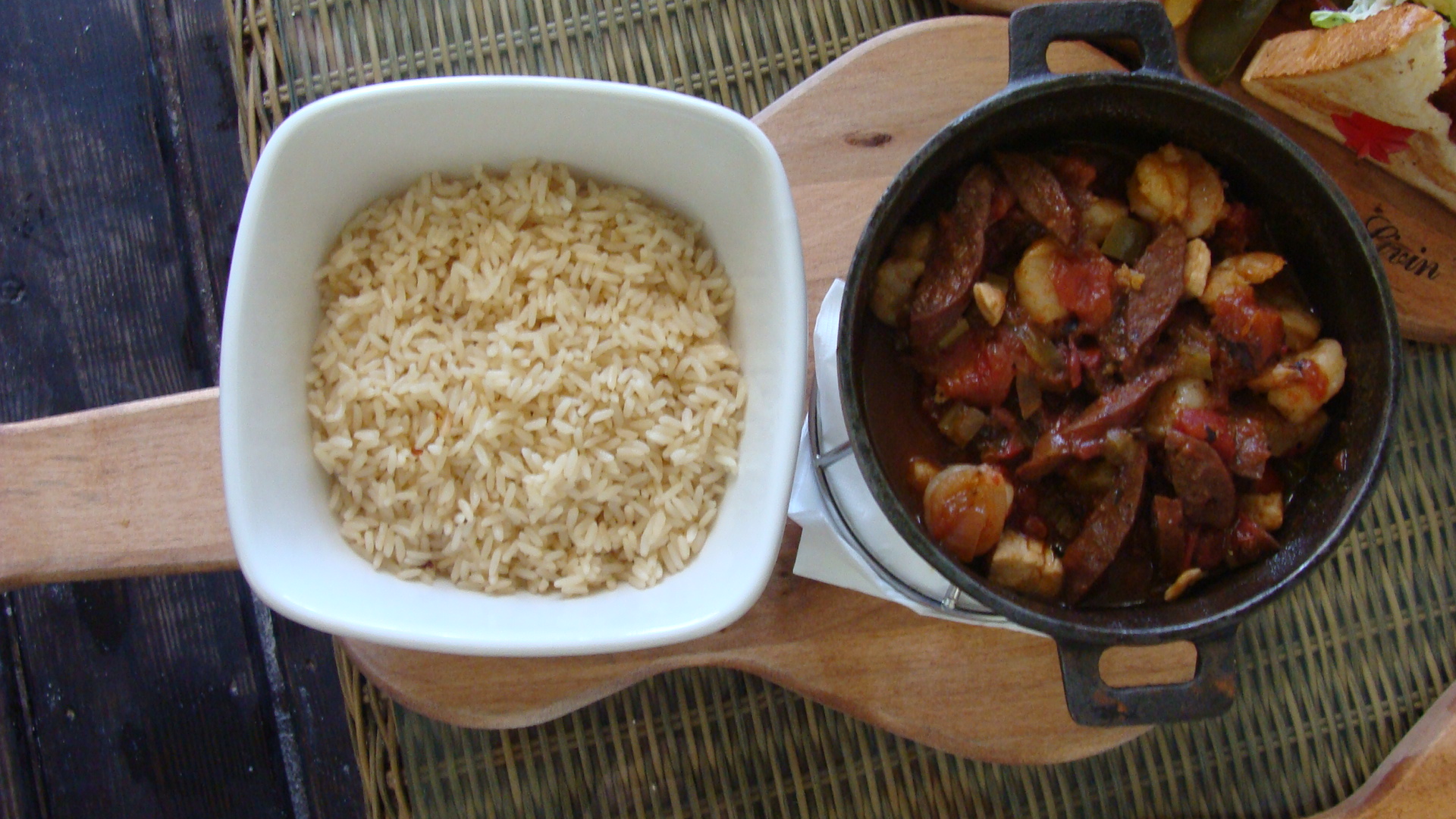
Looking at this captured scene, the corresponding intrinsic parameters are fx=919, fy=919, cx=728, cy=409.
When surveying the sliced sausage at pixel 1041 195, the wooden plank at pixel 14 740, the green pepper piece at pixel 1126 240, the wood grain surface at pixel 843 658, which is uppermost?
the sliced sausage at pixel 1041 195

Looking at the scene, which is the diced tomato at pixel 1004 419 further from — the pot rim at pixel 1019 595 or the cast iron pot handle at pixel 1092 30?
the cast iron pot handle at pixel 1092 30

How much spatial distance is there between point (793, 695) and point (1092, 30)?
1127mm

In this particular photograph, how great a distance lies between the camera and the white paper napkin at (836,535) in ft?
4.17

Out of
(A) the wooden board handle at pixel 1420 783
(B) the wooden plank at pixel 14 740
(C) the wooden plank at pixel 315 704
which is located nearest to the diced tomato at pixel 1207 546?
(A) the wooden board handle at pixel 1420 783

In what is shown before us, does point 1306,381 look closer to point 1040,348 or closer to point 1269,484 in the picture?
point 1269,484

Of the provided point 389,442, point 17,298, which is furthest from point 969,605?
point 17,298

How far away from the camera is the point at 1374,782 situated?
5.16ft

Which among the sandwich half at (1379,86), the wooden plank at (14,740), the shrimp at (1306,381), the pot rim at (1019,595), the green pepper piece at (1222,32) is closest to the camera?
the pot rim at (1019,595)

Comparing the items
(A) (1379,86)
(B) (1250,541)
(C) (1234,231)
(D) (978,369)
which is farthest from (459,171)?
(A) (1379,86)

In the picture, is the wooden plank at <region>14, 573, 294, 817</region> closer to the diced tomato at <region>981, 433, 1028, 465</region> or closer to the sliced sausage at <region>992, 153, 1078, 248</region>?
the diced tomato at <region>981, 433, 1028, 465</region>

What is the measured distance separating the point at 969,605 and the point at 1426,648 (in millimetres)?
951

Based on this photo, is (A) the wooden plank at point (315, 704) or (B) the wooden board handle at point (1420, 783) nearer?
(B) the wooden board handle at point (1420, 783)

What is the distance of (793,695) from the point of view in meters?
1.61

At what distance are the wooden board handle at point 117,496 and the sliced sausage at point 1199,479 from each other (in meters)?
1.29
